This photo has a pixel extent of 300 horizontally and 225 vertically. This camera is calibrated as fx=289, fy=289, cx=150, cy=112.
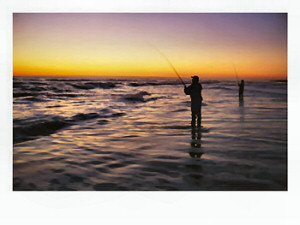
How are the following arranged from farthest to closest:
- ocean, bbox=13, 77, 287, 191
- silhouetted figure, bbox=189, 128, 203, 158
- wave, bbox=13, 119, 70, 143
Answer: wave, bbox=13, 119, 70, 143, silhouetted figure, bbox=189, 128, 203, 158, ocean, bbox=13, 77, 287, 191

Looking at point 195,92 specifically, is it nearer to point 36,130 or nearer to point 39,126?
point 36,130

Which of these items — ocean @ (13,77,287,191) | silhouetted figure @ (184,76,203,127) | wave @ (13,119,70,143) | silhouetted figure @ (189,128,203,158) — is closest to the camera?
ocean @ (13,77,287,191)

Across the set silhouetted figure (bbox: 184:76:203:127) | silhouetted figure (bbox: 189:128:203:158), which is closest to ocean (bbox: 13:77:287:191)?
silhouetted figure (bbox: 189:128:203:158)

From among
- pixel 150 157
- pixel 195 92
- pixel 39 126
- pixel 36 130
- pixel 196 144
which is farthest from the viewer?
pixel 39 126

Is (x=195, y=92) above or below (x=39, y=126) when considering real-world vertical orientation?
above

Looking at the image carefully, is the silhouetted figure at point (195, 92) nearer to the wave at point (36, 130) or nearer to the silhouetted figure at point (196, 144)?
the silhouetted figure at point (196, 144)

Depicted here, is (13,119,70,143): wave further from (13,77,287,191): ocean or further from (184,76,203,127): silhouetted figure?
(184,76,203,127): silhouetted figure

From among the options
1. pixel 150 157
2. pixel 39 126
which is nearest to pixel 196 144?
pixel 150 157

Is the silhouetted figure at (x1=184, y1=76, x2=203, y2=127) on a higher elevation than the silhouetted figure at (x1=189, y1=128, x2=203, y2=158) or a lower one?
higher
